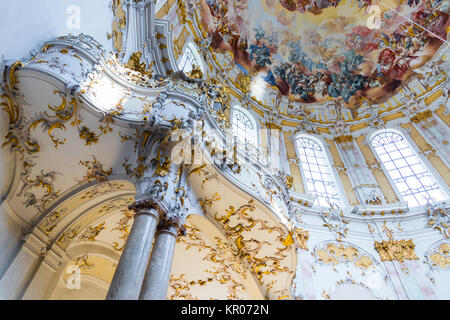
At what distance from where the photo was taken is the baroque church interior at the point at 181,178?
4.15m

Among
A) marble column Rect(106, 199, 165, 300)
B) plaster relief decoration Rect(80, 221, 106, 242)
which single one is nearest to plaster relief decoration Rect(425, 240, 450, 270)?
marble column Rect(106, 199, 165, 300)

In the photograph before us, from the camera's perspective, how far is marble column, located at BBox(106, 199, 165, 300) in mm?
2994

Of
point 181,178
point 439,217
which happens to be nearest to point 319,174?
point 439,217

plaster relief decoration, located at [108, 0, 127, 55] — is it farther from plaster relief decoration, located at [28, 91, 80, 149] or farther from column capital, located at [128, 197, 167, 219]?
column capital, located at [128, 197, 167, 219]

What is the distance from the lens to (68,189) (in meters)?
Answer: 5.31

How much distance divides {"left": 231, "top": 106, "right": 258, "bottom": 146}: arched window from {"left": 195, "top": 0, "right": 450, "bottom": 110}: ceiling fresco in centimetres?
337

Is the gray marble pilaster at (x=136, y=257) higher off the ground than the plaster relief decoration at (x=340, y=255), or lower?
lower

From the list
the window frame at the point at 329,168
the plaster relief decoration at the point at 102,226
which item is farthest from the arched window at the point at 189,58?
the plaster relief decoration at the point at 102,226

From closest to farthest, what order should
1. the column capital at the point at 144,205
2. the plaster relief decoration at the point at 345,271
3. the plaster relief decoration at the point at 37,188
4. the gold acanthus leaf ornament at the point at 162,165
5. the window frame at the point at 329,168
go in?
the column capital at the point at 144,205
the gold acanthus leaf ornament at the point at 162,165
the plaster relief decoration at the point at 37,188
the plaster relief decoration at the point at 345,271
the window frame at the point at 329,168

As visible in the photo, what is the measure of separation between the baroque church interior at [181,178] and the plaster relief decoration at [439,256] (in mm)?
39

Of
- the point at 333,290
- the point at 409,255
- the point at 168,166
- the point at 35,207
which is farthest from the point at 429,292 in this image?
the point at 35,207

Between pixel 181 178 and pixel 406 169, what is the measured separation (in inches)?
455

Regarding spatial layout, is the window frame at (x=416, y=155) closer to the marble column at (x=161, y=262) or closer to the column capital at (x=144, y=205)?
the marble column at (x=161, y=262)

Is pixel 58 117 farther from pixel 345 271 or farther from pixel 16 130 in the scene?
pixel 345 271
